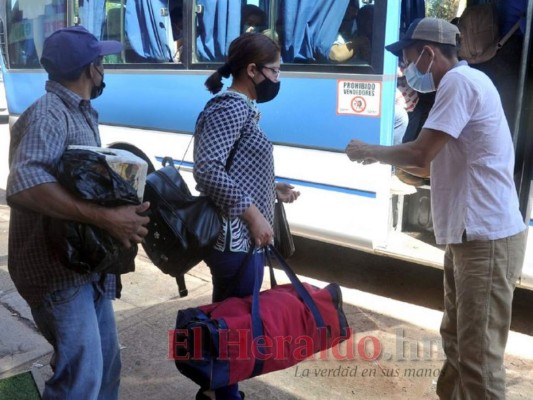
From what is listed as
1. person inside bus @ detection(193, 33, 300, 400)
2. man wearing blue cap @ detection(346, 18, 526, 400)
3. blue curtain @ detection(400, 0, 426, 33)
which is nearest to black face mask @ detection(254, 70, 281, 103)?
person inside bus @ detection(193, 33, 300, 400)

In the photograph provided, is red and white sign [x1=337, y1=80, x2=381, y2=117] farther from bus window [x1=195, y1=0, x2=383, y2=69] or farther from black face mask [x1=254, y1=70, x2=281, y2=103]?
black face mask [x1=254, y1=70, x2=281, y2=103]

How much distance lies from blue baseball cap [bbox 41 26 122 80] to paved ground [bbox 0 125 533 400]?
1803mm

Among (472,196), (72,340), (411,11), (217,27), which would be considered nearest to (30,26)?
(217,27)

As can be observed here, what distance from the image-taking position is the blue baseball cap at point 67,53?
206 cm

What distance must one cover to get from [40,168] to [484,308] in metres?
1.73

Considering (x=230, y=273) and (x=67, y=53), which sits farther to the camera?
(x=230, y=273)

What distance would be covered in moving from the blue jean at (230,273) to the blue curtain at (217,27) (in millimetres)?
2889

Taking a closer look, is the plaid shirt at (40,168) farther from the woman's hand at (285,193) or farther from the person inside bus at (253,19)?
the person inside bus at (253,19)

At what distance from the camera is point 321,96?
4465mm

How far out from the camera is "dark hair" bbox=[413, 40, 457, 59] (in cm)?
249

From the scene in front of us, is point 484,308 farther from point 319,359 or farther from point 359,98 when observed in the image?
point 359,98

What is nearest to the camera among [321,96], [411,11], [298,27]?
[321,96]

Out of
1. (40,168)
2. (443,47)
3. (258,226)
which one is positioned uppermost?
(443,47)

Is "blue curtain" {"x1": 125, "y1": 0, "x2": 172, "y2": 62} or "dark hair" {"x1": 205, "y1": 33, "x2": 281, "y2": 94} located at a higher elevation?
"blue curtain" {"x1": 125, "y1": 0, "x2": 172, "y2": 62}
